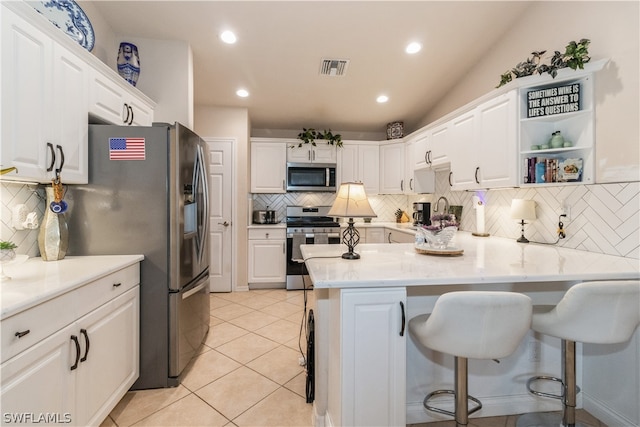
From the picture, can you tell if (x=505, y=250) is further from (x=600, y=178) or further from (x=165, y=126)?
(x=165, y=126)

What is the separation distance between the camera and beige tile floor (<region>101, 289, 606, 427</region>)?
174 centimetres

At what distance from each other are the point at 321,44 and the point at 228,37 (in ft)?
3.04

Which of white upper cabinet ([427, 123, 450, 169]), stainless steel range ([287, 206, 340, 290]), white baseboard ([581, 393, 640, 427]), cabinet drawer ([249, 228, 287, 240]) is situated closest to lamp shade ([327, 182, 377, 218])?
white baseboard ([581, 393, 640, 427])

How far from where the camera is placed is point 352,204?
164cm

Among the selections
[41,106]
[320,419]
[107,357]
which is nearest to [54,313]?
[107,357]

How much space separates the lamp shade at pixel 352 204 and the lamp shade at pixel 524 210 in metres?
1.65

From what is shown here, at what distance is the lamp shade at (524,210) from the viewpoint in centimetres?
243

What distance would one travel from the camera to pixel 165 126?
2.05m

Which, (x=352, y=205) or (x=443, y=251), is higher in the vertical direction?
(x=352, y=205)

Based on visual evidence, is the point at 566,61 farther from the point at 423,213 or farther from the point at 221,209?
the point at 221,209

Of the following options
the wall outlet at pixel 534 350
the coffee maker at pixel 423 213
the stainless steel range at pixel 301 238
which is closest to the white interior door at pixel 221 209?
the stainless steel range at pixel 301 238

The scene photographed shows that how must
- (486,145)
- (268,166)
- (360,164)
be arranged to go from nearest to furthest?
(486,145), (268,166), (360,164)

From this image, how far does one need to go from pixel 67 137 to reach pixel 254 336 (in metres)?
2.19

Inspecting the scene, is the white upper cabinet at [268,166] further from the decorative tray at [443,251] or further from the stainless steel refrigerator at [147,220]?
the decorative tray at [443,251]
